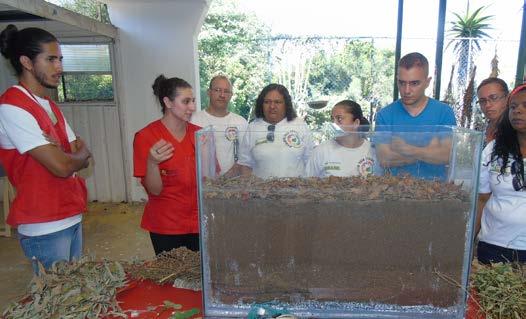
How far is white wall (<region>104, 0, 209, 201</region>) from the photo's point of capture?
5.47 metres

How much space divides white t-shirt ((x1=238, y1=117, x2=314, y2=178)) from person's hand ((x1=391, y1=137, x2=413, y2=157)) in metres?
0.28

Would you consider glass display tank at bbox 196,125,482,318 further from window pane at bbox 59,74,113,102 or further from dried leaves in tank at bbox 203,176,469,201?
window pane at bbox 59,74,113,102

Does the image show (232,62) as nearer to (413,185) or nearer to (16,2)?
(16,2)

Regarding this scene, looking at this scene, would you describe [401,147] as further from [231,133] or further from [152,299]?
[152,299]

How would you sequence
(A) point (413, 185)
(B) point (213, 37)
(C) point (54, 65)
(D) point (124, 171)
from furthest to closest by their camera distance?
(B) point (213, 37) → (D) point (124, 171) → (C) point (54, 65) → (A) point (413, 185)

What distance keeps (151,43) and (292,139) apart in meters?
4.73

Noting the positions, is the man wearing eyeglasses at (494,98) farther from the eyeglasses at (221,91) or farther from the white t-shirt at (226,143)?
the white t-shirt at (226,143)

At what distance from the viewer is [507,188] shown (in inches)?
75.7

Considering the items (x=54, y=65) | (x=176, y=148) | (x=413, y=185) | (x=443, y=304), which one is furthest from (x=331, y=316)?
(x=54, y=65)

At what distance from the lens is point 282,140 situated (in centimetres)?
141

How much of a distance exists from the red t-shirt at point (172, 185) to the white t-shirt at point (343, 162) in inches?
39.5

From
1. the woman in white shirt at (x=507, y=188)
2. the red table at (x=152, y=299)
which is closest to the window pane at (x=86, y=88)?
the red table at (x=152, y=299)

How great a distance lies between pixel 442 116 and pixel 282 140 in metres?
1.41

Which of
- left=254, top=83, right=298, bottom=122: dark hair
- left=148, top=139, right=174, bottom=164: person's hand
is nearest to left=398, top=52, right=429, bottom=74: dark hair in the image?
left=254, top=83, right=298, bottom=122: dark hair
